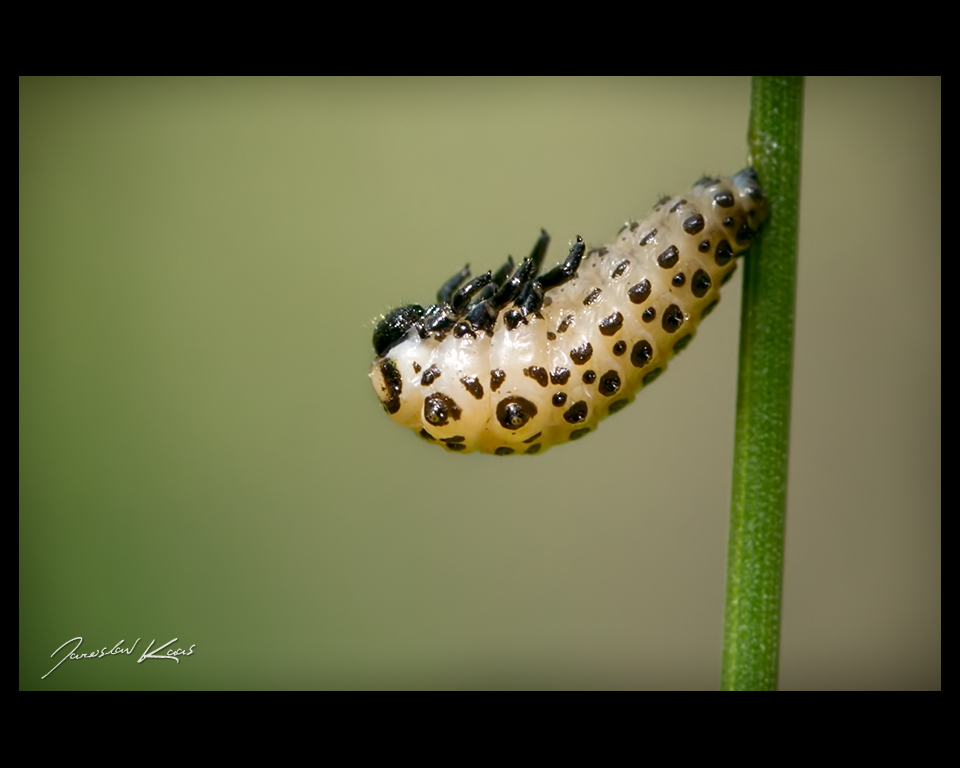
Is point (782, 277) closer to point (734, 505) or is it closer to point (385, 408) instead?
point (734, 505)

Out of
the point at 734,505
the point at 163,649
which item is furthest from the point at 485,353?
the point at 163,649

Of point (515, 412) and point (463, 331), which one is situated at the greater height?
point (463, 331)

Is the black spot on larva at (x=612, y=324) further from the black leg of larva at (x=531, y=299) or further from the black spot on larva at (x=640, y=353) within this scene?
the black leg of larva at (x=531, y=299)

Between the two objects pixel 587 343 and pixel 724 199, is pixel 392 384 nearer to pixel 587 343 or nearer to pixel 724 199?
pixel 587 343

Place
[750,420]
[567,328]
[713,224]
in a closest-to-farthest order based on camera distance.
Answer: [750,420] < [713,224] < [567,328]

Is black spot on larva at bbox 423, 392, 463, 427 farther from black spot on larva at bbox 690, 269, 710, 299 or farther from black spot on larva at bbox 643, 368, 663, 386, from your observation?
black spot on larva at bbox 690, 269, 710, 299

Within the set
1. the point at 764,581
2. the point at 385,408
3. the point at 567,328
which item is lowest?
the point at 764,581

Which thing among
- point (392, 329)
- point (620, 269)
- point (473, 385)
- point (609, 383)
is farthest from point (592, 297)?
point (392, 329)
